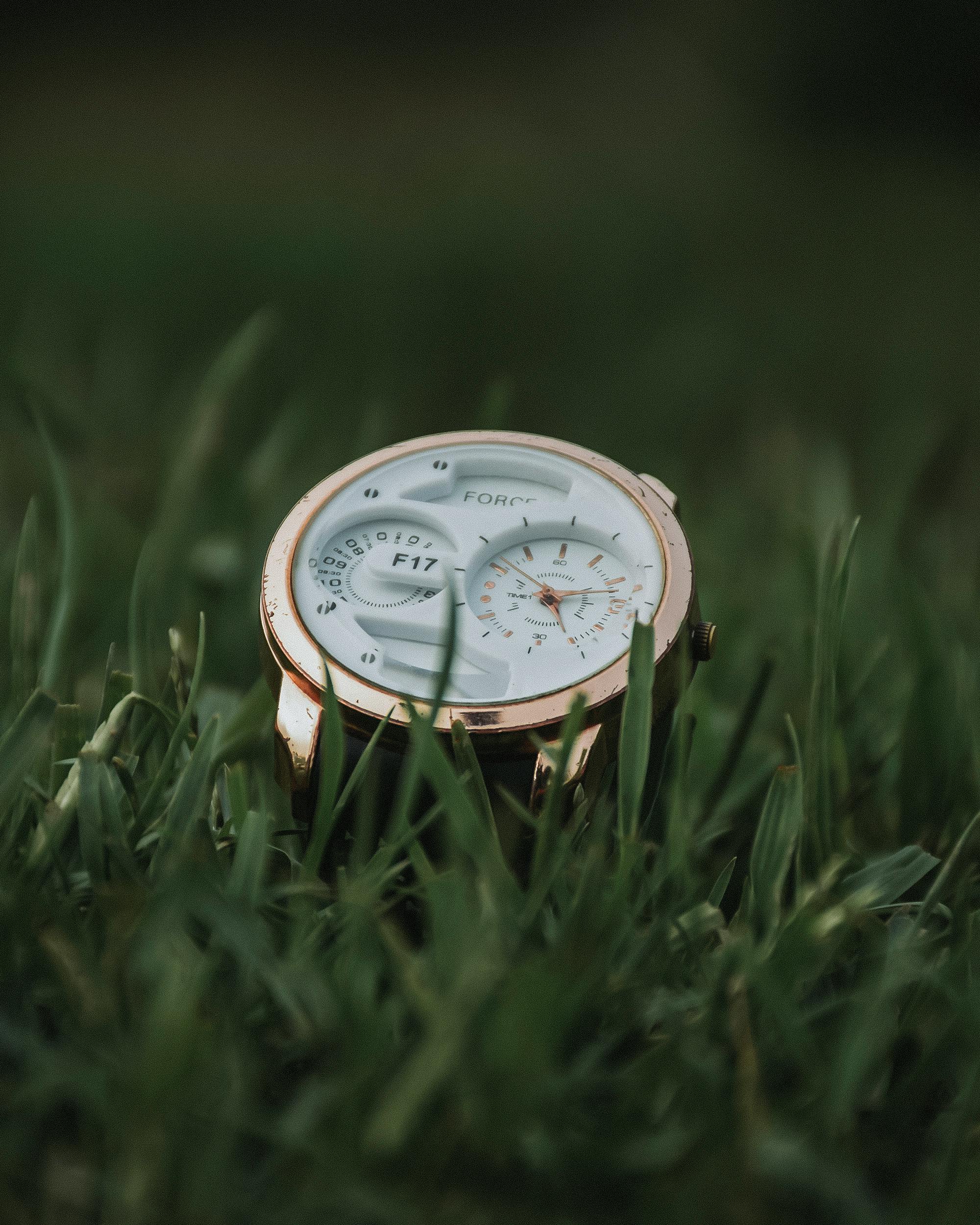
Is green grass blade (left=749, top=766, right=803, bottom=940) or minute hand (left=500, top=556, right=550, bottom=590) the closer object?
green grass blade (left=749, top=766, right=803, bottom=940)

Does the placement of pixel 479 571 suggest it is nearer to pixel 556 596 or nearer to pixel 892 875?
pixel 556 596

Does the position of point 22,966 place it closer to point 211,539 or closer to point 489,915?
point 489,915

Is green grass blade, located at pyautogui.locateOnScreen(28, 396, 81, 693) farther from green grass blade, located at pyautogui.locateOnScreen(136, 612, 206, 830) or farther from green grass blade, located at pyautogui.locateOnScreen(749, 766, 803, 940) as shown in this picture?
green grass blade, located at pyautogui.locateOnScreen(749, 766, 803, 940)

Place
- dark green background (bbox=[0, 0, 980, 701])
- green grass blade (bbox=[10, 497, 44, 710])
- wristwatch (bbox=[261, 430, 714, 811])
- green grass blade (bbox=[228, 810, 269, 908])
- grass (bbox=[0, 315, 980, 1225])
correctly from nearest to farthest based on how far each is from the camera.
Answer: grass (bbox=[0, 315, 980, 1225]), green grass blade (bbox=[228, 810, 269, 908]), wristwatch (bbox=[261, 430, 714, 811]), green grass blade (bbox=[10, 497, 44, 710]), dark green background (bbox=[0, 0, 980, 701])

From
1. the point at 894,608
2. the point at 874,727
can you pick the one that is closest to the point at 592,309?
the point at 894,608

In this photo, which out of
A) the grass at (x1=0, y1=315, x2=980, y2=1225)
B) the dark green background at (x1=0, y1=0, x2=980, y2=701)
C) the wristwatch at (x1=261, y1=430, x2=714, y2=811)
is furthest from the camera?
the dark green background at (x1=0, y1=0, x2=980, y2=701)

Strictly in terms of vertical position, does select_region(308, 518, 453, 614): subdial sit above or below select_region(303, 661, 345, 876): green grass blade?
above

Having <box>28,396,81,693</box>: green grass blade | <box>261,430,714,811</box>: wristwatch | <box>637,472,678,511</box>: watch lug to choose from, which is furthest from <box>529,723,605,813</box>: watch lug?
<box>28,396,81,693</box>: green grass blade
